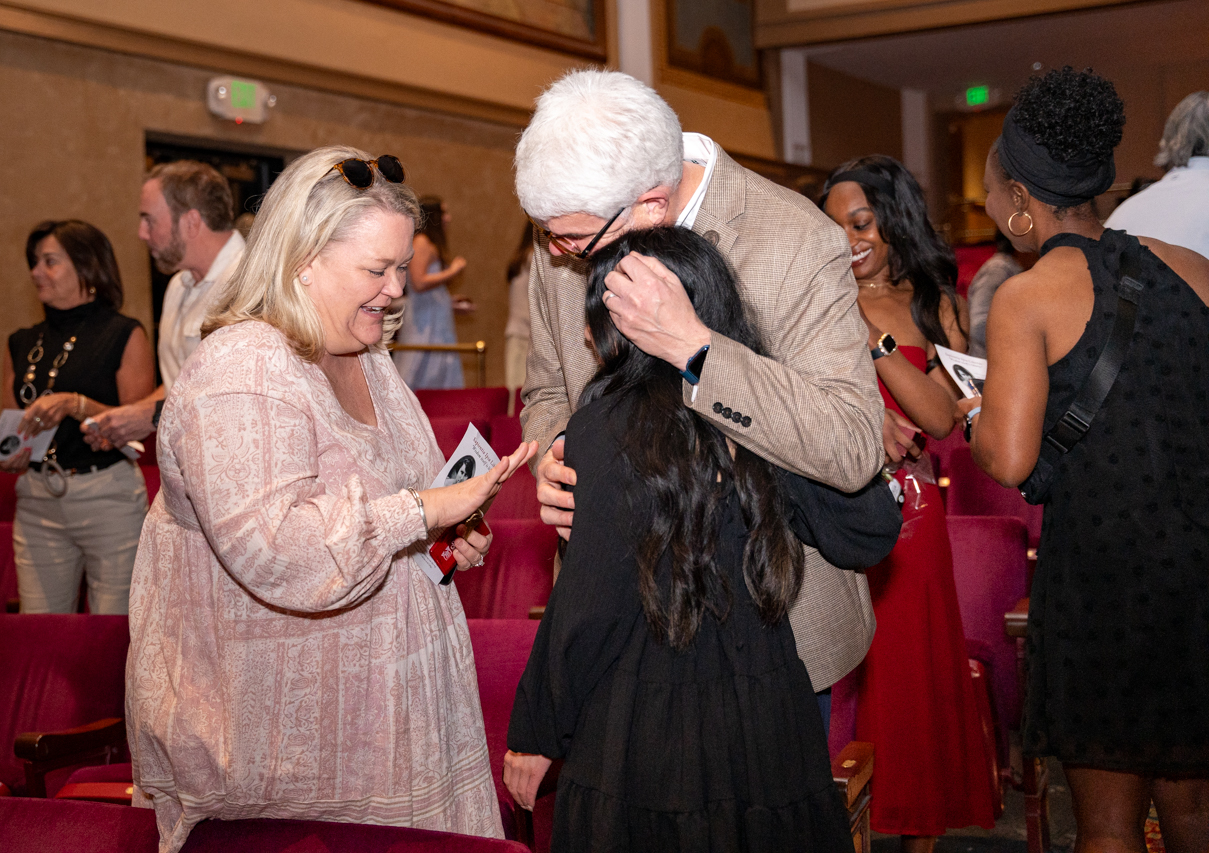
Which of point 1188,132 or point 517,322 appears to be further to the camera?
point 517,322

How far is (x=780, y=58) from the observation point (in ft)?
40.1

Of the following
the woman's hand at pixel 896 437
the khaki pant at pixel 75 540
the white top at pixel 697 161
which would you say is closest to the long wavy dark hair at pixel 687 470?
the white top at pixel 697 161

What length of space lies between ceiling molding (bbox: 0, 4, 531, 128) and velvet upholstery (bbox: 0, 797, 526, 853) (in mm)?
5885

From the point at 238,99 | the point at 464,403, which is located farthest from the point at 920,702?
the point at 238,99

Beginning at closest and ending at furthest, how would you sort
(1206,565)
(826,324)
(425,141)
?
1. (826,324)
2. (1206,565)
3. (425,141)

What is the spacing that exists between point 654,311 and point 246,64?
684cm

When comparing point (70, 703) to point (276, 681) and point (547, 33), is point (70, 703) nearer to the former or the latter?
point (276, 681)

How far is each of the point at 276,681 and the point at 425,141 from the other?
7842mm

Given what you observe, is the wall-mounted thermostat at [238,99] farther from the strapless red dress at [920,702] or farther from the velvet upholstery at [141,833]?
the velvet upholstery at [141,833]

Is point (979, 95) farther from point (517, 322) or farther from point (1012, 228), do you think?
point (1012, 228)

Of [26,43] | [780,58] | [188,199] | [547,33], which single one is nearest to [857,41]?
[780,58]

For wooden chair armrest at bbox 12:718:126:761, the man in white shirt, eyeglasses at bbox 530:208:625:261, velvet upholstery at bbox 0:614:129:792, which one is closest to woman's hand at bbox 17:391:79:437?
the man in white shirt

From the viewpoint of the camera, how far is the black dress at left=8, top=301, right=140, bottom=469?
3734mm

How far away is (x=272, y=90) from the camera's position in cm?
766
